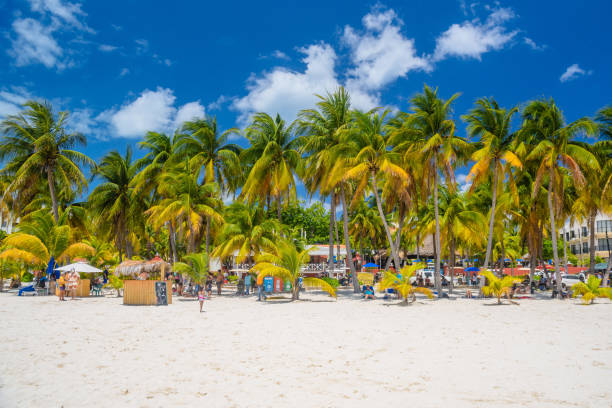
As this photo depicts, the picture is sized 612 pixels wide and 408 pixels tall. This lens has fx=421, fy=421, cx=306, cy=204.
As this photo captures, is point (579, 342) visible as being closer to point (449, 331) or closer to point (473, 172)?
point (449, 331)

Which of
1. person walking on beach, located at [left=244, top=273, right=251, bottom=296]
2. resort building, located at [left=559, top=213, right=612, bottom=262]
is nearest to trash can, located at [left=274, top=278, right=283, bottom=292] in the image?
person walking on beach, located at [left=244, top=273, right=251, bottom=296]

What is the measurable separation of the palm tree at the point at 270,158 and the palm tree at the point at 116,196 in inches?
332

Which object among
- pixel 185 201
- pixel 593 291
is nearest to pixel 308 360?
pixel 593 291

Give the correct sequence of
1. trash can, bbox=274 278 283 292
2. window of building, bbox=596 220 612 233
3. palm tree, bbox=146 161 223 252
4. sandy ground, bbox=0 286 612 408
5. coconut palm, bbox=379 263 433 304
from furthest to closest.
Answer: window of building, bbox=596 220 612 233 → trash can, bbox=274 278 283 292 → palm tree, bbox=146 161 223 252 → coconut palm, bbox=379 263 433 304 → sandy ground, bbox=0 286 612 408

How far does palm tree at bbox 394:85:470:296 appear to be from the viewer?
20.7m

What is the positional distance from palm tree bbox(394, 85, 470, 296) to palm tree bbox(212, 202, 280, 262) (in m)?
8.42

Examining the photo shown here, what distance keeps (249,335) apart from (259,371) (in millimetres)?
3446

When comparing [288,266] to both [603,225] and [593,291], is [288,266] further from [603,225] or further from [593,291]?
[603,225]

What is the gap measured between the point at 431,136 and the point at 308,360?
16.2m

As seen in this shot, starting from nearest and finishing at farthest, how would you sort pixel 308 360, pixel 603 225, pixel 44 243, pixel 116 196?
1. pixel 308 360
2. pixel 44 243
3. pixel 116 196
4. pixel 603 225

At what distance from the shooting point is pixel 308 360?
25.1ft

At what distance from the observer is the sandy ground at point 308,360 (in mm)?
5547

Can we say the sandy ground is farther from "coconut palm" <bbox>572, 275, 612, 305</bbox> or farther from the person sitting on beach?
the person sitting on beach

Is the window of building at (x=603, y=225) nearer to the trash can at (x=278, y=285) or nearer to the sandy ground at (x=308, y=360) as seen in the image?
the trash can at (x=278, y=285)
